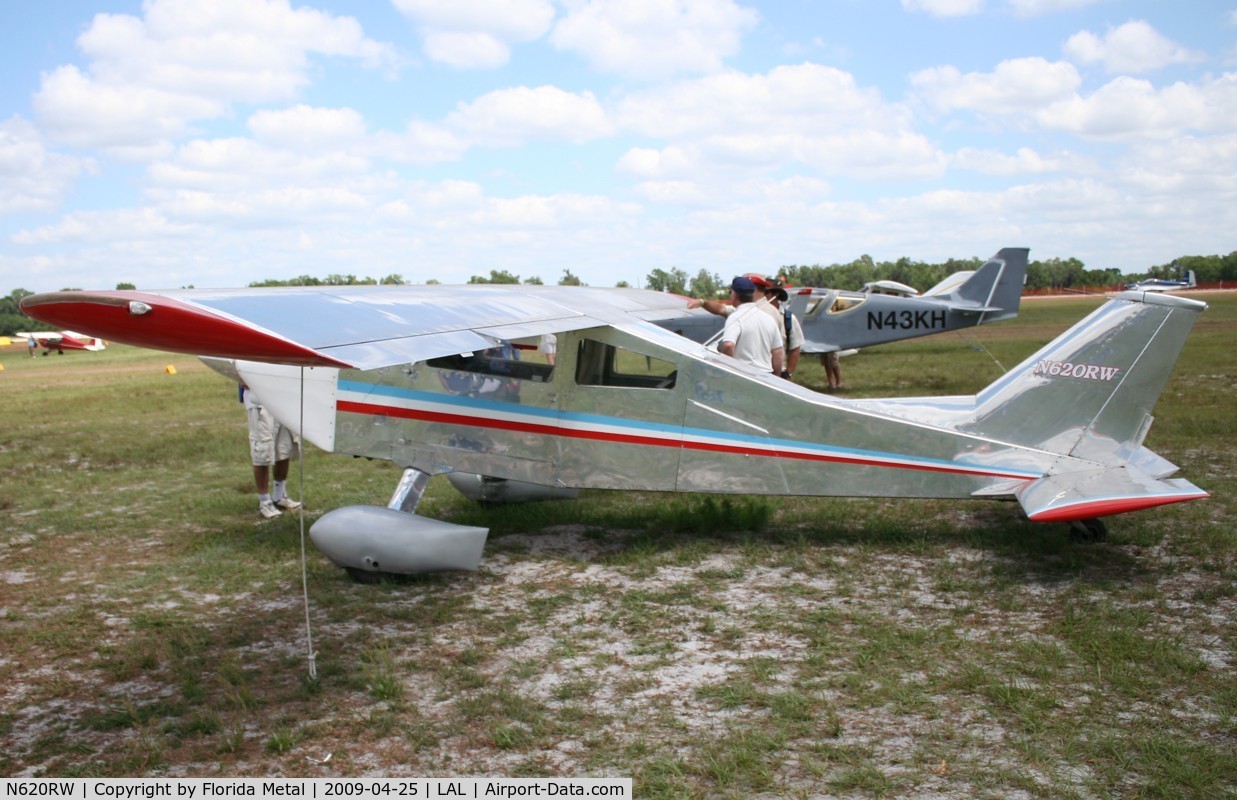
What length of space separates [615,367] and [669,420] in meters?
0.58

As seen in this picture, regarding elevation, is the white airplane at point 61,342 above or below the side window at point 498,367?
below

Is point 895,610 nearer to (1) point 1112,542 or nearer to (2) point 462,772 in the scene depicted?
(1) point 1112,542

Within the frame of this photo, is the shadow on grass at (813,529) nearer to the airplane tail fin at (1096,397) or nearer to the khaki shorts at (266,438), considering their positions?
the airplane tail fin at (1096,397)

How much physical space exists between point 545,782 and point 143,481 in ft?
24.9

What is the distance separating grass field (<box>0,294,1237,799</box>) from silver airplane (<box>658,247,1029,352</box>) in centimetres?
966

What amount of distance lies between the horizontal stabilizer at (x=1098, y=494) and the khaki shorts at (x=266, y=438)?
568 cm

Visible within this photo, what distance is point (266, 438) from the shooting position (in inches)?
291

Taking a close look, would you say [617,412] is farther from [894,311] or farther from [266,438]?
[894,311]

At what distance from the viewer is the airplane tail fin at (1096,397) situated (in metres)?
5.58

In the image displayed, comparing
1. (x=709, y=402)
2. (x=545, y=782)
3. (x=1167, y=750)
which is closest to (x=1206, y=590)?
(x=1167, y=750)

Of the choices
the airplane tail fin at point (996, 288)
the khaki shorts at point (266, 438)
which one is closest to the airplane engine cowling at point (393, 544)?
the khaki shorts at point (266, 438)

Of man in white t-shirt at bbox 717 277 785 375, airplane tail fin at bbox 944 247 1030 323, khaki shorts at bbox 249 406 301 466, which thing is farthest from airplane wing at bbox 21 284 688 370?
airplane tail fin at bbox 944 247 1030 323

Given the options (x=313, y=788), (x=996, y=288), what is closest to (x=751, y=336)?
(x=313, y=788)

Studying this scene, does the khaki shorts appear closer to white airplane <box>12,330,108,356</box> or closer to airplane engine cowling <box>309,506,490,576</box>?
airplane engine cowling <box>309,506,490,576</box>
